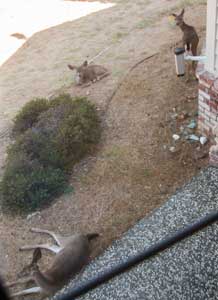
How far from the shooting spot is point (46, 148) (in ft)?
16.6

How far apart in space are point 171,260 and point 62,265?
93 cm

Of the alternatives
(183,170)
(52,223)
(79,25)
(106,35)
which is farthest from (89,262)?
(79,25)

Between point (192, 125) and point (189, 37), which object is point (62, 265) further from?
point (189, 37)

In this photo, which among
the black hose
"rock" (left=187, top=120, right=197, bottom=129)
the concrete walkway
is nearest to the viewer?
the black hose

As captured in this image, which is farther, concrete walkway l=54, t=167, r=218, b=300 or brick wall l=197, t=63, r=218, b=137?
brick wall l=197, t=63, r=218, b=137

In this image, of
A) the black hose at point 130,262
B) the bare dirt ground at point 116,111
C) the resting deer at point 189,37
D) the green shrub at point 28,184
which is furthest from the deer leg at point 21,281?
the resting deer at point 189,37

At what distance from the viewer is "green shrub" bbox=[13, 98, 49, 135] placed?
573cm

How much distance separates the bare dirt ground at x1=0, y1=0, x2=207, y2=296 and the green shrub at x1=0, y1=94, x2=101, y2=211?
0.15m

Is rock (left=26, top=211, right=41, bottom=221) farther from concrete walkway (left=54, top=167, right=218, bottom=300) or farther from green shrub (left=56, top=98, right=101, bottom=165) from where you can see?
concrete walkway (left=54, top=167, right=218, bottom=300)

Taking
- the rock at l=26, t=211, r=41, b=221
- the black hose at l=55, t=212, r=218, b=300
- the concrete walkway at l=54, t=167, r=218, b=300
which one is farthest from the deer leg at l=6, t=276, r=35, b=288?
the black hose at l=55, t=212, r=218, b=300

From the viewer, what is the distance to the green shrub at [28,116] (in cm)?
573

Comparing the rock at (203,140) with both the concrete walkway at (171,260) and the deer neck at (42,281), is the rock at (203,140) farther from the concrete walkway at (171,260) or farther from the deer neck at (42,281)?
the deer neck at (42,281)

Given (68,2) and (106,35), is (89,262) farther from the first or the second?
(68,2)

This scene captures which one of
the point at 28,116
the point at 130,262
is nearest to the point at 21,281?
the point at 28,116
